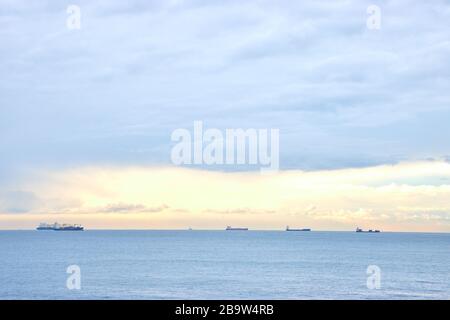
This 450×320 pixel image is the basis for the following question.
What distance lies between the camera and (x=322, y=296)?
274 ft

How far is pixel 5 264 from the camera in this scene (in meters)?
140
